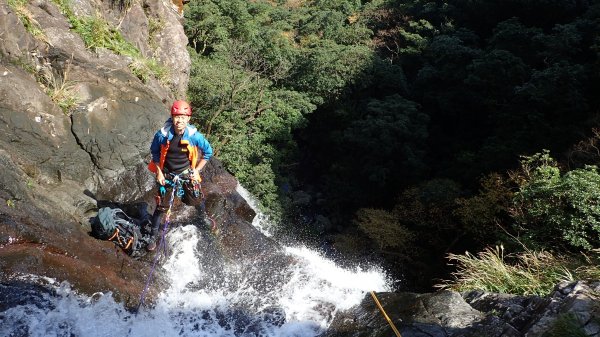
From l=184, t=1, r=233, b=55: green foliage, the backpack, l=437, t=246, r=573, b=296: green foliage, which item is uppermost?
l=437, t=246, r=573, b=296: green foliage

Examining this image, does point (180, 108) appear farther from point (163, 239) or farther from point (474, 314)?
point (474, 314)

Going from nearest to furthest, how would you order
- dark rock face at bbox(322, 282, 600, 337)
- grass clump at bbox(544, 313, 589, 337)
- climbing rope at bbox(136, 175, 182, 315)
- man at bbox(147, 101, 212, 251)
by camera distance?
1. grass clump at bbox(544, 313, 589, 337)
2. dark rock face at bbox(322, 282, 600, 337)
3. climbing rope at bbox(136, 175, 182, 315)
4. man at bbox(147, 101, 212, 251)

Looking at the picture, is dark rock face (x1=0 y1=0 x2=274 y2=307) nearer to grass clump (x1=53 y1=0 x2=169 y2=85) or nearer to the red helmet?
grass clump (x1=53 y1=0 x2=169 y2=85)

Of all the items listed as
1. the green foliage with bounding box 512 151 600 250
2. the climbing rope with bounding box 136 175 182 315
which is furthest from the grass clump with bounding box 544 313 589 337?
the green foliage with bounding box 512 151 600 250

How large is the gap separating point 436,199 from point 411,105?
15.7 ft

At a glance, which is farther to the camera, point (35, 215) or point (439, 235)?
point (439, 235)

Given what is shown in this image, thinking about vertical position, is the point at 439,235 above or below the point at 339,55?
below

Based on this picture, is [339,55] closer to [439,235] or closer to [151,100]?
[439,235]

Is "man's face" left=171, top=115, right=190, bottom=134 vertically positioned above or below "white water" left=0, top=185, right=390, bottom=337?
above

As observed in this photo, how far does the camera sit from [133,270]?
5422mm

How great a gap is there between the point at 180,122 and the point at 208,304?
241 centimetres

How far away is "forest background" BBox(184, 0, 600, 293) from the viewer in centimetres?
1443

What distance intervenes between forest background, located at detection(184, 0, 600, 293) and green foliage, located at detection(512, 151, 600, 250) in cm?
15

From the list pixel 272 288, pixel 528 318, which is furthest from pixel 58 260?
pixel 528 318
